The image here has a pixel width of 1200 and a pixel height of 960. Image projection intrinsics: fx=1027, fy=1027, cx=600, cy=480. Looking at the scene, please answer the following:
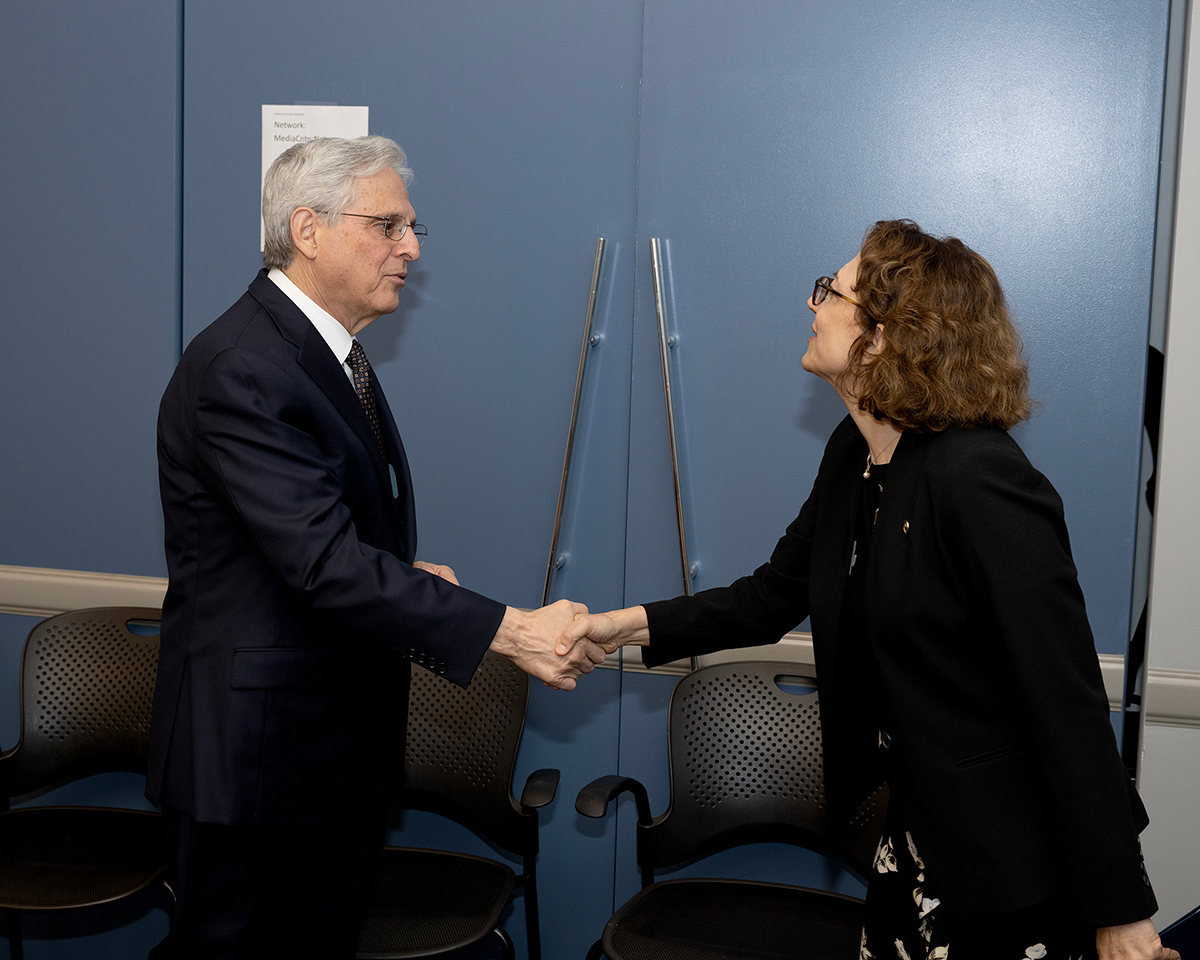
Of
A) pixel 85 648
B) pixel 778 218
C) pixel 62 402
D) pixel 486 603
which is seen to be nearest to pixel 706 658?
pixel 486 603

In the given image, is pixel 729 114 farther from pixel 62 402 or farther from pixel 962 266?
pixel 62 402

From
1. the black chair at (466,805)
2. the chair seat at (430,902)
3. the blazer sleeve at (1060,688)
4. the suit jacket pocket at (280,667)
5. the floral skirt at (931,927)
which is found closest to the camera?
the blazer sleeve at (1060,688)

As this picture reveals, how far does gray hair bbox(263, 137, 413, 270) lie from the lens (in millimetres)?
1950

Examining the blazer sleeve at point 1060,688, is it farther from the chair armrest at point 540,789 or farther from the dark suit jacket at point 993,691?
the chair armrest at point 540,789

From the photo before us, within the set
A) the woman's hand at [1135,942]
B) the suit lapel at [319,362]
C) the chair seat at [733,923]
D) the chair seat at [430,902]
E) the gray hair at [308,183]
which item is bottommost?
the chair seat at [430,902]

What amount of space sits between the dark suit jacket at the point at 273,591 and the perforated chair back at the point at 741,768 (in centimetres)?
73

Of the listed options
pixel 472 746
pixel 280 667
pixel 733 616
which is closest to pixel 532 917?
pixel 472 746

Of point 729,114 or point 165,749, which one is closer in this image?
point 165,749

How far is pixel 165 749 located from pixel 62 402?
139 cm

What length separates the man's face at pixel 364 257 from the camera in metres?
1.96

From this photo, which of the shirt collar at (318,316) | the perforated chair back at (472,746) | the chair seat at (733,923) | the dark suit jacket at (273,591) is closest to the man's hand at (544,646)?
the dark suit jacket at (273,591)

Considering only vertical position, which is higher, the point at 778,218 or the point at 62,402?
the point at 778,218

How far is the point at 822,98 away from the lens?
2.33m

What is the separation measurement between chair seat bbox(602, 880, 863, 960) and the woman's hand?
75 cm
